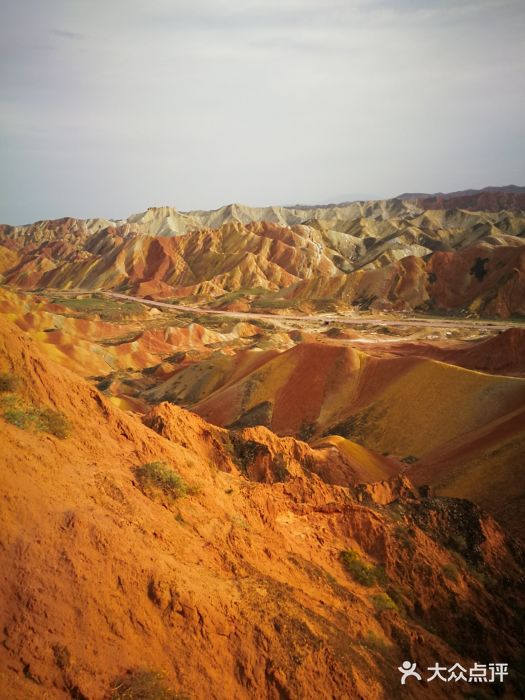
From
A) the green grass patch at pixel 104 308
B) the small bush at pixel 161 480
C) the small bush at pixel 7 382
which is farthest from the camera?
the green grass patch at pixel 104 308

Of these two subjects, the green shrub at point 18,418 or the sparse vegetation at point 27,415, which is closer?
the green shrub at point 18,418

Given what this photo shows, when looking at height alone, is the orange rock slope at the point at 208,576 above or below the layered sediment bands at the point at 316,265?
below

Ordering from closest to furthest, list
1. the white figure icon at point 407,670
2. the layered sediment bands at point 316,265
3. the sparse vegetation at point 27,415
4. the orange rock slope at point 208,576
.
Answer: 1. the orange rock slope at point 208,576
2. the white figure icon at point 407,670
3. the sparse vegetation at point 27,415
4. the layered sediment bands at point 316,265

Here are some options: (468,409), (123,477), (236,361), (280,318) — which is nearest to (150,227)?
(280,318)

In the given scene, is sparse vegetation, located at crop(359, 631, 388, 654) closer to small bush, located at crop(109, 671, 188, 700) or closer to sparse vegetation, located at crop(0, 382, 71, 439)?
small bush, located at crop(109, 671, 188, 700)

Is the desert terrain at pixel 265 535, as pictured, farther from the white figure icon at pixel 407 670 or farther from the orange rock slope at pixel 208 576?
the white figure icon at pixel 407 670

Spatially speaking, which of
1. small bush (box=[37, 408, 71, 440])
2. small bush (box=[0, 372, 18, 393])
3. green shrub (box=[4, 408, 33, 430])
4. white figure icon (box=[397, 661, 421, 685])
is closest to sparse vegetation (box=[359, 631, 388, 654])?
white figure icon (box=[397, 661, 421, 685])

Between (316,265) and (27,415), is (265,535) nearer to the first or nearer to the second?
(27,415)

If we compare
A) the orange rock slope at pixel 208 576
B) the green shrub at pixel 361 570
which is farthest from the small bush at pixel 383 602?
the green shrub at pixel 361 570

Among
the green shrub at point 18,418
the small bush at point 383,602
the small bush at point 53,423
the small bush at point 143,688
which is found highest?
the green shrub at point 18,418
